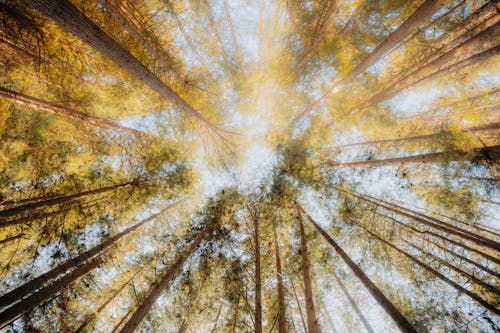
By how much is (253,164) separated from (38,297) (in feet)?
24.8

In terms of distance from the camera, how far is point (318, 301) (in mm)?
6746

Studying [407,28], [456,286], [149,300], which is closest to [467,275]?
[456,286]

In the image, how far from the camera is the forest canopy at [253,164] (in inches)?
193

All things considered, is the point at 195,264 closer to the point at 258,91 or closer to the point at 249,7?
the point at 258,91

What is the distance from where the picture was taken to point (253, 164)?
29.8 ft

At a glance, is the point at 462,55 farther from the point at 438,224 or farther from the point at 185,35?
the point at 185,35

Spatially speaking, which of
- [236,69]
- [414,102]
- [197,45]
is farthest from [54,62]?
[414,102]

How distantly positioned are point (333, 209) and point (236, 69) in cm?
773

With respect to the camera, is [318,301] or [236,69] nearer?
[318,301]

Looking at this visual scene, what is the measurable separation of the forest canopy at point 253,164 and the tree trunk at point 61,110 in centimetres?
6

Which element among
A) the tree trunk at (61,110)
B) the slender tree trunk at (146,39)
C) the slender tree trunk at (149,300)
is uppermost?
the slender tree trunk at (146,39)

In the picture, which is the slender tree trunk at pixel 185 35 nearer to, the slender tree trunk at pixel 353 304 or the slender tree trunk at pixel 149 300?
the slender tree trunk at pixel 149 300

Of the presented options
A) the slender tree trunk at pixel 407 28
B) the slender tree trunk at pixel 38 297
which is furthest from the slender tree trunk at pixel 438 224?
the slender tree trunk at pixel 38 297

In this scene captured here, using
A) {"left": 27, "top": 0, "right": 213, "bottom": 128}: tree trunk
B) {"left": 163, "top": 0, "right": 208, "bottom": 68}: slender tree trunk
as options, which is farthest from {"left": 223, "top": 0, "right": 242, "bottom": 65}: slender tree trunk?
{"left": 27, "top": 0, "right": 213, "bottom": 128}: tree trunk
